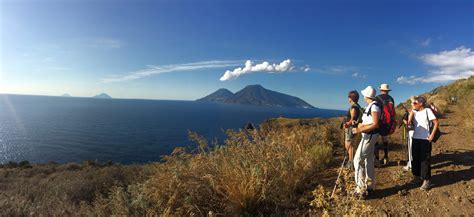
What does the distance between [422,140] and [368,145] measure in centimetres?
139

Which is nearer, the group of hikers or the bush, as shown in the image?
the bush

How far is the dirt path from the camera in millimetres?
3797

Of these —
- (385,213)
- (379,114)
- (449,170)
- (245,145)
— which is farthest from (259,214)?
(449,170)

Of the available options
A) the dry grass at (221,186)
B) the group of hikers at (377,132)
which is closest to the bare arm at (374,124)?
the group of hikers at (377,132)

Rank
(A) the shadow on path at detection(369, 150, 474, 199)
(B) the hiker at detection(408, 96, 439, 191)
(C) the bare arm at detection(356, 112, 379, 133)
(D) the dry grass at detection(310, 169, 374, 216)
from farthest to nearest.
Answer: (B) the hiker at detection(408, 96, 439, 191)
(A) the shadow on path at detection(369, 150, 474, 199)
(C) the bare arm at detection(356, 112, 379, 133)
(D) the dry grass at detection(310, 169, 374, 216)

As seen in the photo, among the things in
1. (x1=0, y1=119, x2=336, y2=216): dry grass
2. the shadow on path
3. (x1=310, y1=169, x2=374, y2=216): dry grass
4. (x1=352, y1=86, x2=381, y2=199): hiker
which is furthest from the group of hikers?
(x1=0, y1=119, x2=336, y2=216): dry grass

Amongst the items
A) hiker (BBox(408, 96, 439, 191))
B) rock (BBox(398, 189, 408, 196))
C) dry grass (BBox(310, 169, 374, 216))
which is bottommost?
rock (BBox(398, 189, 408, 196))

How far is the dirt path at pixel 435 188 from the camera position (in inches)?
149

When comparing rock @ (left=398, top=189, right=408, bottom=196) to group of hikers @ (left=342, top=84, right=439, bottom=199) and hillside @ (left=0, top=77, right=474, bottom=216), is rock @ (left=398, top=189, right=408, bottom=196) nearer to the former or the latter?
hillside @ (left=0, top=77, right=474, bottom=216)

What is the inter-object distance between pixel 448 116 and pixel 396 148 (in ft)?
26.5

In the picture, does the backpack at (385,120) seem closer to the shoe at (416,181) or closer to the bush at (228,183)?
the shoe at (416,181)

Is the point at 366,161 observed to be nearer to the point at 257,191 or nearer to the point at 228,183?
the point at 257,191

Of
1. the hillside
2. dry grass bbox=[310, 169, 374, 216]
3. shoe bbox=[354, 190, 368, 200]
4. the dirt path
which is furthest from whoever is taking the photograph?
shoe bbox=[354, 190, 368, 200]

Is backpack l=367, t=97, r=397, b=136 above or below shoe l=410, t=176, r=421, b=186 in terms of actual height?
above
